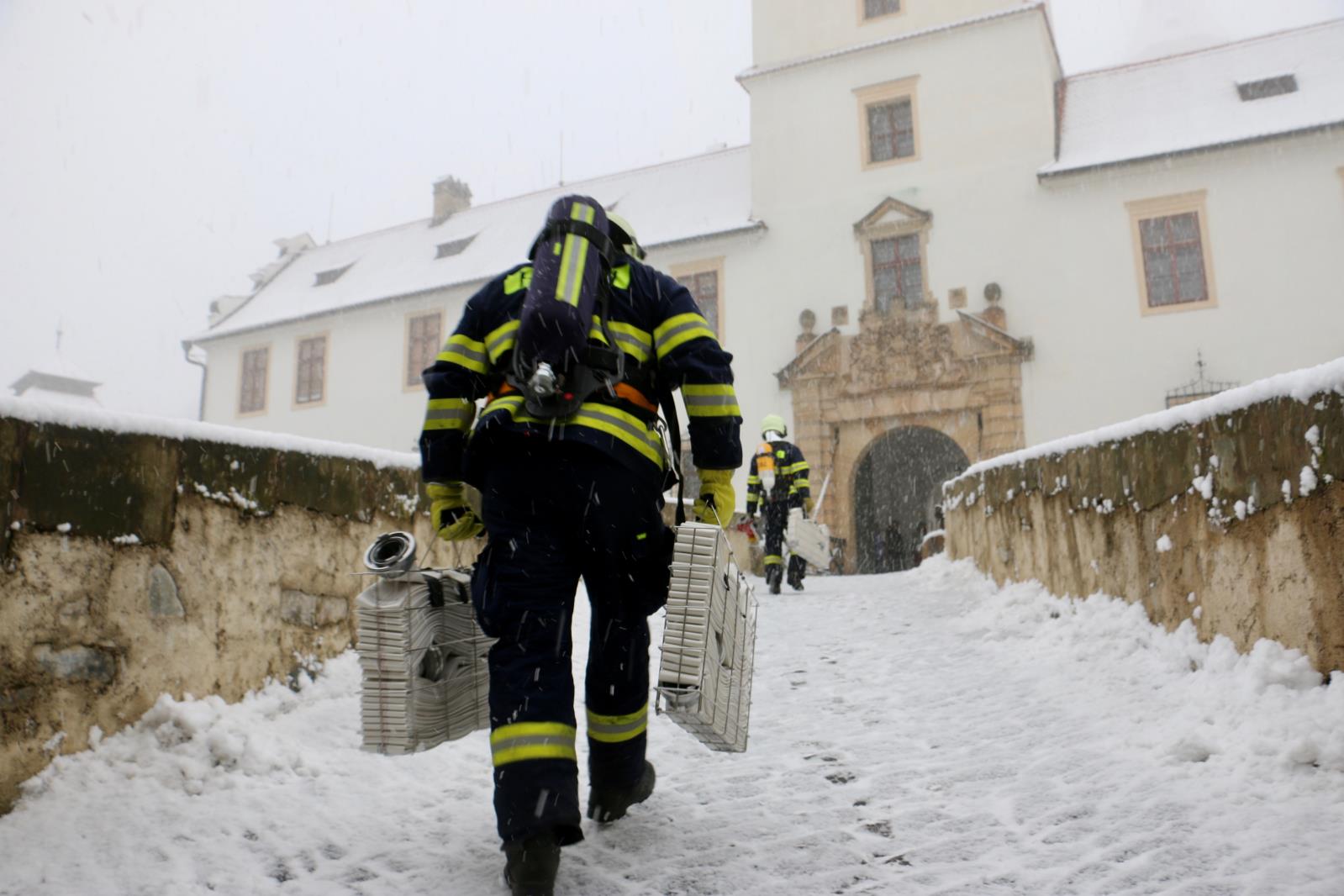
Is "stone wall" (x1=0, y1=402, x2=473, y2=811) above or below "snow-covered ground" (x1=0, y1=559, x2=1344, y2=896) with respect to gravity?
above

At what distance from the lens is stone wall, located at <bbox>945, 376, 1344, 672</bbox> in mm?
2932

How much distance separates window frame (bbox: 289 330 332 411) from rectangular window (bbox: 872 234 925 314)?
1305 cm

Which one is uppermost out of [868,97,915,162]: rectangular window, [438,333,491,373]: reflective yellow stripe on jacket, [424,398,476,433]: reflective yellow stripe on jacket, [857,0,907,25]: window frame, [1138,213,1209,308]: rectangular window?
[857,0,907,25]: window frame

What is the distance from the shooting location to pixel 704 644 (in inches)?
94.0

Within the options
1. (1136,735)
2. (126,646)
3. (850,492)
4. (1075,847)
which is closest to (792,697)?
(1136,735)

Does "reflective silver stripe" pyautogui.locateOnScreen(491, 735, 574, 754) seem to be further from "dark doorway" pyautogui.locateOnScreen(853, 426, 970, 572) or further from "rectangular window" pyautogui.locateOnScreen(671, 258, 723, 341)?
"dark doorway" pyautogui.locateOnScreen(853, 426, 970, 572)

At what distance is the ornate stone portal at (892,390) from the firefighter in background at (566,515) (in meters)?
13.8

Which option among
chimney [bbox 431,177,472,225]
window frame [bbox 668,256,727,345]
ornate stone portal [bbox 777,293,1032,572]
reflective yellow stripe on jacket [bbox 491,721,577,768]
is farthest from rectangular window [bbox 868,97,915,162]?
reflective yellow stripe on jacket [bbox 491,721,577,768]

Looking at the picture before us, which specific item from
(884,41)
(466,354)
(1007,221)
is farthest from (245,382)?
(466,354)

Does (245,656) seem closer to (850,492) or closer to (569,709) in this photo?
(569,709)

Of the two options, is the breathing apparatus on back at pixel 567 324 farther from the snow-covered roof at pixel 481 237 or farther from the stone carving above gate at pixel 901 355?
the snow-covered roof at pixel 481 237

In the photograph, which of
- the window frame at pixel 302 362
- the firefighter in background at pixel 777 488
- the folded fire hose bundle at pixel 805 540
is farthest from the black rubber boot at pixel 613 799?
the window frame at pixel 302 362

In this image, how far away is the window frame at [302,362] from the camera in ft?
74.5

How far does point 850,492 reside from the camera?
17.1 m
